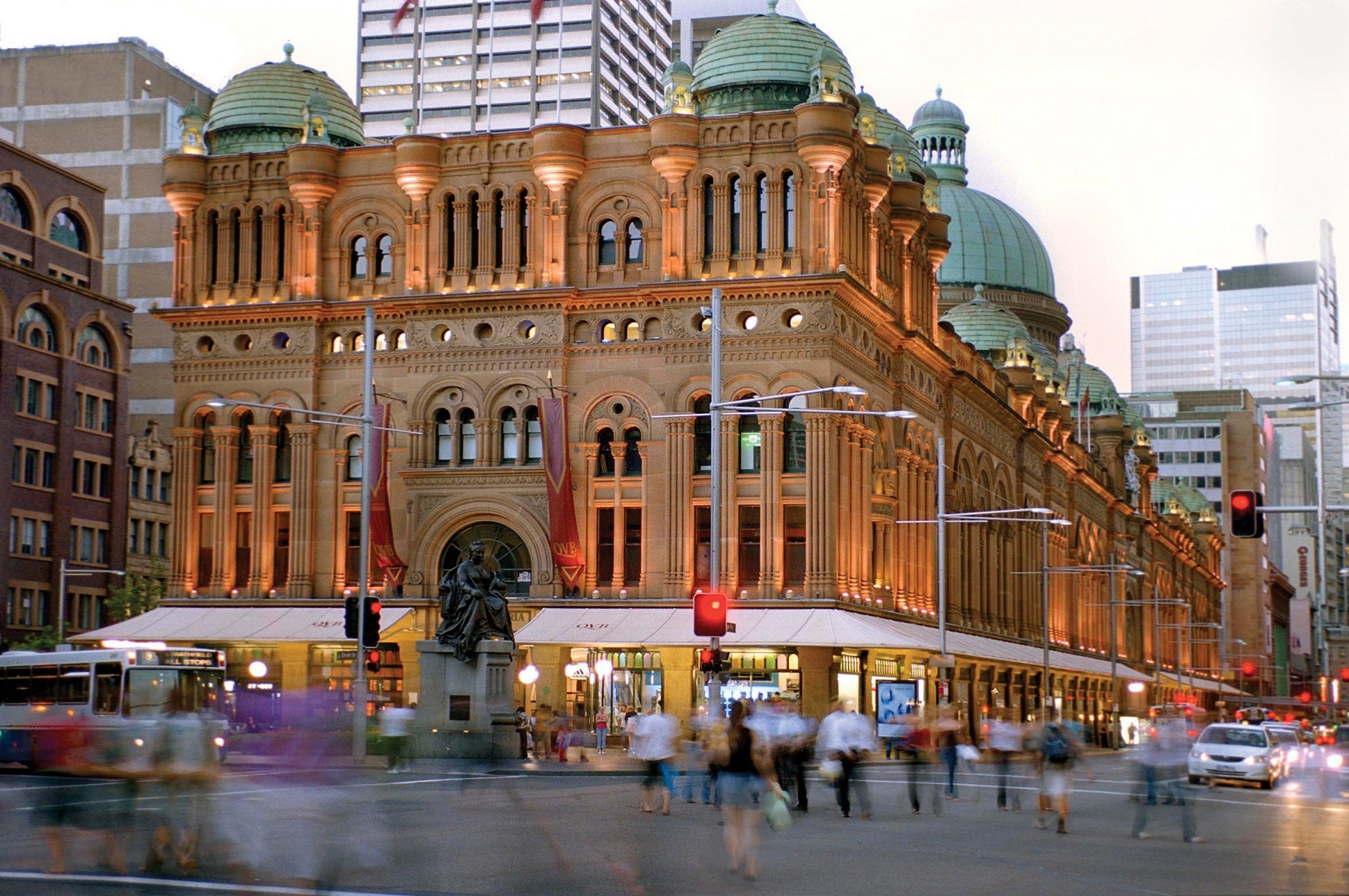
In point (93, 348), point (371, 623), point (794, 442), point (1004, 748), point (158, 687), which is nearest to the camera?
point (1004, 748)

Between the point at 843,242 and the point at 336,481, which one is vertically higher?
the point at 843,242

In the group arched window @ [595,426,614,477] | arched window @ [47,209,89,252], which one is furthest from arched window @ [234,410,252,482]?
arched window @ [47,209,89,252]

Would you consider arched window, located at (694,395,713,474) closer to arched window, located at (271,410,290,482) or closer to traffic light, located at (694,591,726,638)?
arched window, located at (271,410,290,482)

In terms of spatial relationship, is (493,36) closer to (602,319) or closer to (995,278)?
(995,278)

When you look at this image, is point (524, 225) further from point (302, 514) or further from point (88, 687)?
point (88, 687)

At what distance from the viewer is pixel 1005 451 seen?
88.0 meters

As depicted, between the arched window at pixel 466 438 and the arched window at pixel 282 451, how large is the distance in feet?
21.3

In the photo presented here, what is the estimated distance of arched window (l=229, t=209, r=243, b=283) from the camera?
2677 inches

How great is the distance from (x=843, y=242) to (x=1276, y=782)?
892 inches

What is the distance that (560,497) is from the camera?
6128 cm

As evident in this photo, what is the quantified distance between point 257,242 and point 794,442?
2173 cm

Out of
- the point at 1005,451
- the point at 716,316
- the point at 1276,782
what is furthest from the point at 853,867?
the point at 1005,451

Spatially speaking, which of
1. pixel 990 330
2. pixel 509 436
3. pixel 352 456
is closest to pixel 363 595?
pixel 509 436

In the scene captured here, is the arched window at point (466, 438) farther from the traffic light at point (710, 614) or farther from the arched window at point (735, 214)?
the traffic light at point (710, 614)
